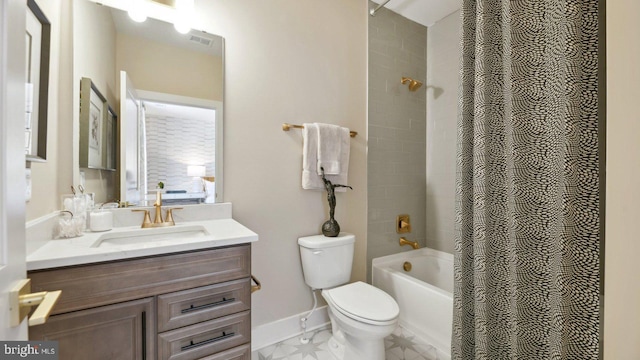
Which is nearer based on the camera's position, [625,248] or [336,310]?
[625,248]

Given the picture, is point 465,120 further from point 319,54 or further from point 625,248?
point 319,54

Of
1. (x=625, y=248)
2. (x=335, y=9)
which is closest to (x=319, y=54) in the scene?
(x=335, y=9)

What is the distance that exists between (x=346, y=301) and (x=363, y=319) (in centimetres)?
17

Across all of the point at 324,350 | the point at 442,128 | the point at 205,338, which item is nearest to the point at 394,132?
the point at 442,128

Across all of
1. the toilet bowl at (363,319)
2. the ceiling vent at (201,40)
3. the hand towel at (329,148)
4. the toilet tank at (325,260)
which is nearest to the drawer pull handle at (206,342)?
the toilet bowl at (363,319)

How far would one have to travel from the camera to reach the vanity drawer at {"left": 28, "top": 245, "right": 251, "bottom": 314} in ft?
2.87

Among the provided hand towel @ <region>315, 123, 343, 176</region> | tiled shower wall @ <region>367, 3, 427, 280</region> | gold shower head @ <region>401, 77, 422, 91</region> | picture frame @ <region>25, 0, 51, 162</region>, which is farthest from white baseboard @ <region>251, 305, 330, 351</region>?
gold shower head @ <region>401, 77, 422, 91</region>

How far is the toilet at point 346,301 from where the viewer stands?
1392mm

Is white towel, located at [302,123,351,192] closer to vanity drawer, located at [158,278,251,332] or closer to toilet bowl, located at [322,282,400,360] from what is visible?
toilet bowl, located at [322,282,400,360]

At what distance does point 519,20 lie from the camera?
32.9 inches

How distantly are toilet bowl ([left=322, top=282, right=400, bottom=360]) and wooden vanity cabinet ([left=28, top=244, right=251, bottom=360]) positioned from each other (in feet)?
1.80

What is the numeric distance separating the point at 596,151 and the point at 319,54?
5.74 feet

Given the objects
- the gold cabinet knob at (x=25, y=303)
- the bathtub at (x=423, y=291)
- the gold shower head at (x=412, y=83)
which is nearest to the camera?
the gold cabinet knob at (x=25, y=303)

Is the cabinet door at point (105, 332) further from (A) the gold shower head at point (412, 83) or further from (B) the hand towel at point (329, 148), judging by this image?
(A) the gold shower head at point (412, 83)
